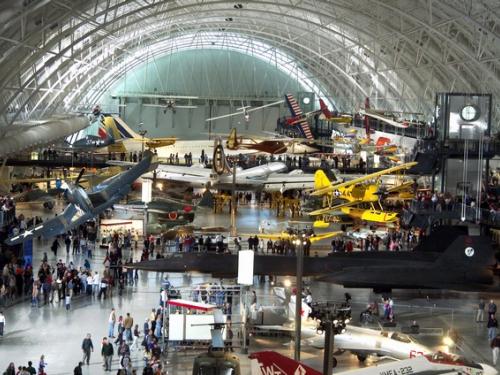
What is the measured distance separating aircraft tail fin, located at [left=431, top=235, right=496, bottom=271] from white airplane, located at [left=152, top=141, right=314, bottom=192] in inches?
824

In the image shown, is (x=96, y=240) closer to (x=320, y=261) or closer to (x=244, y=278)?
(x=320, y=261)

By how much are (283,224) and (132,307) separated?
596 inches

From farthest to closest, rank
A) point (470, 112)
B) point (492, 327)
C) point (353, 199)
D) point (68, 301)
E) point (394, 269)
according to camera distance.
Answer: point (353, 199) < point (470, 112) < point (394, 269) < point (68, 301) < point (492, 327)

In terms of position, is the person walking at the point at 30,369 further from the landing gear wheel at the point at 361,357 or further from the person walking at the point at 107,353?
the landing gear wheel at the point at 361,357

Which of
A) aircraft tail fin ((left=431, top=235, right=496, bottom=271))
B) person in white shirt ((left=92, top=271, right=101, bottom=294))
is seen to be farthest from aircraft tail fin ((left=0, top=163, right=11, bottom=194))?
aircraft tail fin ((left=431, top=235, right=496, bottom=271))

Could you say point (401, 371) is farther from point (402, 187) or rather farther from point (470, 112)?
point (402, 187)

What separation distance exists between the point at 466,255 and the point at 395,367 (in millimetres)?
11239

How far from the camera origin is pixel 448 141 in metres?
Result: 38.0

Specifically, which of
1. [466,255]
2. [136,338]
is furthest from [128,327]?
[466,255]

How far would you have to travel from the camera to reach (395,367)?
16125mm

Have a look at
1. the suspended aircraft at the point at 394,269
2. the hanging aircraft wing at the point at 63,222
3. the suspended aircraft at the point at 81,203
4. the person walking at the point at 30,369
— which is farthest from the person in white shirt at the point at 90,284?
the person walking at the point at 30,369

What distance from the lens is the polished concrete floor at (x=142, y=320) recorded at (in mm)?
21438

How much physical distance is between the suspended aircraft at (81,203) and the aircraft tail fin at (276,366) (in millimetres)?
16180

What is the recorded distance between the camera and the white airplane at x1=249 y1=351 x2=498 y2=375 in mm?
14914
